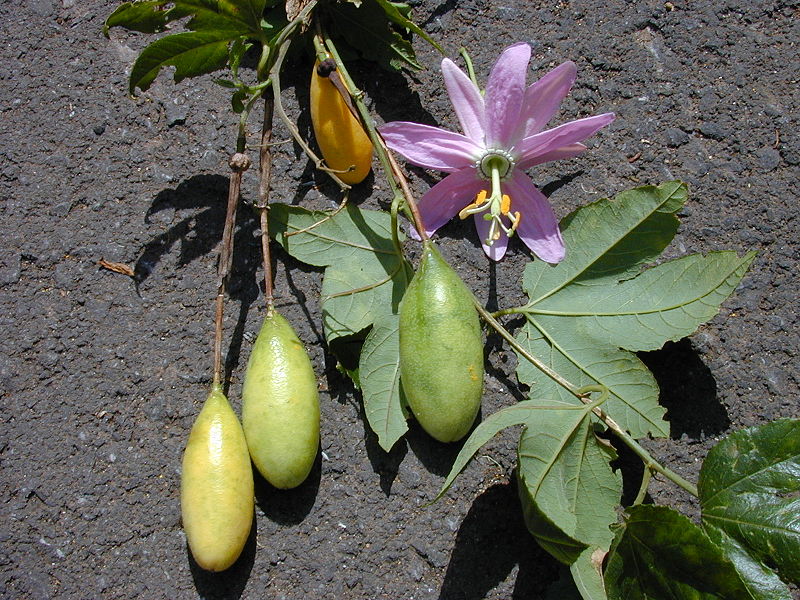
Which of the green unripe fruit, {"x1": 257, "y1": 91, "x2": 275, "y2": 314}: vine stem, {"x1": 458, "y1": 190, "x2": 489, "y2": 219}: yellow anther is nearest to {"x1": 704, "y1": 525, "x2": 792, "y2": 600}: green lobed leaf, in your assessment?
the green unripe fruit

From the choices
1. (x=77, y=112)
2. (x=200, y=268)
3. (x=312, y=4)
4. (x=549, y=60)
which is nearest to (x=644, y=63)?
(x=549, y=60)

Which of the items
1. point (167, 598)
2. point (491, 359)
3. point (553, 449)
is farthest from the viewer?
point (491, 359)

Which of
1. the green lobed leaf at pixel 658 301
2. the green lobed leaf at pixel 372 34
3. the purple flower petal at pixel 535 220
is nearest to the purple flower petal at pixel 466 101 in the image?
the purple flower petal at pixel 535 220

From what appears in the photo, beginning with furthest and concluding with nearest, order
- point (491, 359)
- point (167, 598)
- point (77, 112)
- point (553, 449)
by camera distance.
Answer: point (77, 112), point (491, 359), point (167, 598), point (553, 449)

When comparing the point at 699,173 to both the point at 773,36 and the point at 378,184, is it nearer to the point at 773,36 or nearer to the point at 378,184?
the point at 773,36

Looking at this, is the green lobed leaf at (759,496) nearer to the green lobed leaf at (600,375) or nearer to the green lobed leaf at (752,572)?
the green lobed leaf at (752,572)

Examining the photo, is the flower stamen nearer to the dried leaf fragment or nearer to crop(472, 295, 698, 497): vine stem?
crop(472, 295, 698, 497): vine stem

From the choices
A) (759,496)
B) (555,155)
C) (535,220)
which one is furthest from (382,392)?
(759,496)
